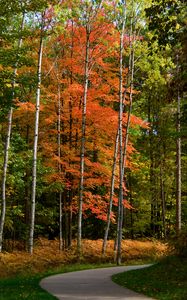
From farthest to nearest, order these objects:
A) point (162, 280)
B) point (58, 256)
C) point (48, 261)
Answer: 1. point (58, 256)
2. point (48, 261)
3. point (162, 280)

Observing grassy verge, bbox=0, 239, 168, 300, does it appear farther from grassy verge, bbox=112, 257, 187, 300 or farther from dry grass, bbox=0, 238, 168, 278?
grassy verge, bbox=112, 257, 187, 300

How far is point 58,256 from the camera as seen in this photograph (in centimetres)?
1967

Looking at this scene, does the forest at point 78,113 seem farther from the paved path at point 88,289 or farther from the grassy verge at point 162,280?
the paved path at point 88,289

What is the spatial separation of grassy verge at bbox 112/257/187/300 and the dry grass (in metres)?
2.45

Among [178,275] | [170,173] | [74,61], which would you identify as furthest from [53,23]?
[170,173]

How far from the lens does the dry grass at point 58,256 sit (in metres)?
17.0

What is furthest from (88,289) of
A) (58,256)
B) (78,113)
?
(78,113)

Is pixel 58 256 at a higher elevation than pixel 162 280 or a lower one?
lower

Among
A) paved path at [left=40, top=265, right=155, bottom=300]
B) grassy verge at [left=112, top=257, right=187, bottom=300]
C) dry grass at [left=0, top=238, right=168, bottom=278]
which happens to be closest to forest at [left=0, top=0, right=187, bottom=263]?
dry grass at [left=0, top=238, right=168, bottom=278]

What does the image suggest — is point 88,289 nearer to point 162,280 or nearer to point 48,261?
point 162,280

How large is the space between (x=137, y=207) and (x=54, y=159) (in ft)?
42.4

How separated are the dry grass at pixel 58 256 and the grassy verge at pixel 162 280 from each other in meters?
2.45

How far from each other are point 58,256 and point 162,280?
895 centimetres

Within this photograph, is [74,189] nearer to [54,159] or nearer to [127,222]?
[54,159]
